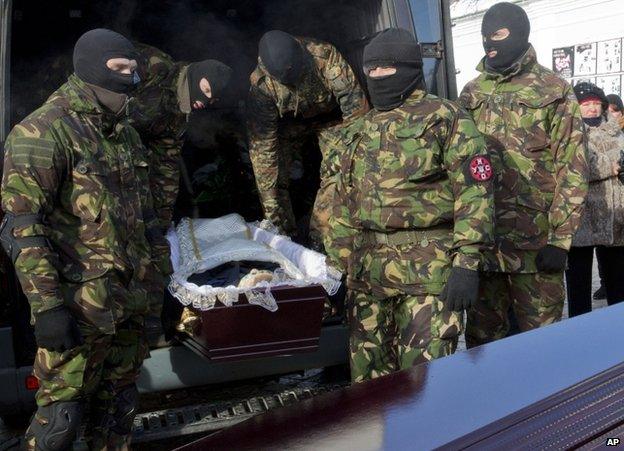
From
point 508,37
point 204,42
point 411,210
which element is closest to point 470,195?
point 411,210

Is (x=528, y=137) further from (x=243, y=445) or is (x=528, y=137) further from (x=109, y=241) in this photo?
(x=243, y=445)

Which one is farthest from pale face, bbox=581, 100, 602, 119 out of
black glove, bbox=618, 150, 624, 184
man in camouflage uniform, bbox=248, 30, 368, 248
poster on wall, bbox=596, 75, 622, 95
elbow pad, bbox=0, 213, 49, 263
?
poster on wall, bbox=596, 75, 622, 95

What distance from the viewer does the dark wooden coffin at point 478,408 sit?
1260 millimetres

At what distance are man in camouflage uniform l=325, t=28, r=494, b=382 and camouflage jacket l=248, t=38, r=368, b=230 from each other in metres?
1.25

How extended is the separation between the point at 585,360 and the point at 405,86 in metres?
1.86

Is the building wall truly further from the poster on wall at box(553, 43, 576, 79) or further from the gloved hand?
the gloved hand

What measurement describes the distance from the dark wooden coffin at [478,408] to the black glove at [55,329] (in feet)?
4.48

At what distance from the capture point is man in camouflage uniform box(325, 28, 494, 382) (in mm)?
3078

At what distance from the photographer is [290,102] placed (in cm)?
465

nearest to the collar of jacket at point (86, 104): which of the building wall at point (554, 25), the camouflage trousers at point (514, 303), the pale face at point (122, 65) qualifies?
the pale face at point (122, 65)

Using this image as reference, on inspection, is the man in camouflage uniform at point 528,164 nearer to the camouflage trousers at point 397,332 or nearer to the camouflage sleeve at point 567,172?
the camouflage sleeve at point 567,172

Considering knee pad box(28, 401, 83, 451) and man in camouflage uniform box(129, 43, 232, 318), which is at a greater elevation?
man in camouflage uniform box(129, 43, 232, 318)

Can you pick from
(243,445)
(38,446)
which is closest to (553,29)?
(38,446)

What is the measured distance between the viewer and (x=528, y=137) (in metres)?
3.60
